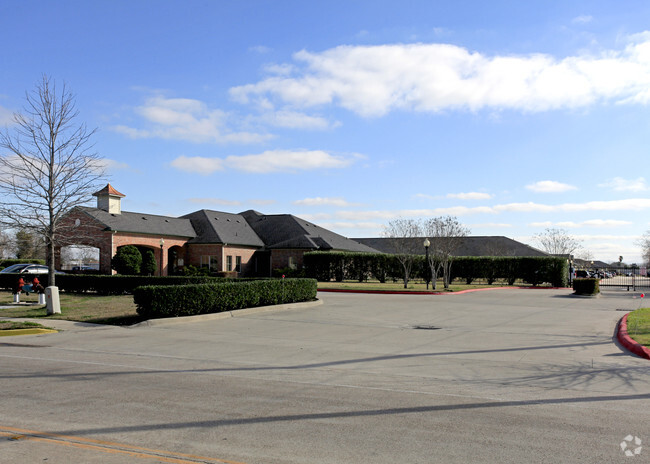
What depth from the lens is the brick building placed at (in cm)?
4044

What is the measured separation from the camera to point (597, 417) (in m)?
6.71

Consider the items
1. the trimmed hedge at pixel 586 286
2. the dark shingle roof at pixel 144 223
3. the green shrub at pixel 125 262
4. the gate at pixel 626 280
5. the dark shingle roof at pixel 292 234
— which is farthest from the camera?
the dark shingle roof at pixel 292 234

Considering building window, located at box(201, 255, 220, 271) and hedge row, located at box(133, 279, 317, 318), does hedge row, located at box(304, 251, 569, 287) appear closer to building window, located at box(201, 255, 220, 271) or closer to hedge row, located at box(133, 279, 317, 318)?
building window, located at box(201, 255, 220, 271)

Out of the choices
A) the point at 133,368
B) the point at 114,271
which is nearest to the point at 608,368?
the point at 133,368

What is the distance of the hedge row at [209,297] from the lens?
1686 cm

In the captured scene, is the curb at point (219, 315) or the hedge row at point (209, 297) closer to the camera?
the curb at point (219, 315)

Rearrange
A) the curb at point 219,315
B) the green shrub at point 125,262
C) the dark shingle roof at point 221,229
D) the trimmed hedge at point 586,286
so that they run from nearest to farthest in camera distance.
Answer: the curb at point 219,315
the trimmed hedge at point 586,286
the green shrub at point 125,262
the dark shingle roof at point 221,229

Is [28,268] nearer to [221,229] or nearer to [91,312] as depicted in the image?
[221,229]

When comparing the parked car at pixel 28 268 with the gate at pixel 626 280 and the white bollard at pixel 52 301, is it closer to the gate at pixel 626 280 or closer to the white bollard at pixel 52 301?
the white bollard at pixel 52 301

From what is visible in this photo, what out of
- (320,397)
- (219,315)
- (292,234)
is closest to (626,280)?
(292,234)

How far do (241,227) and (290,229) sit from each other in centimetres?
477

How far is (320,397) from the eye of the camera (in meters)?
7.65

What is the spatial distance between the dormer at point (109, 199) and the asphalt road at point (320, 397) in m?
29.2

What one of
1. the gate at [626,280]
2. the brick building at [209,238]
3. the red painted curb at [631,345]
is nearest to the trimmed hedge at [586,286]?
the gate at [626,280]
